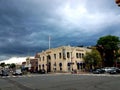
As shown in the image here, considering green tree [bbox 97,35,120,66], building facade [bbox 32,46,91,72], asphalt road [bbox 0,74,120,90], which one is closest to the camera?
asphalt road [bbox 0,74,120,90]

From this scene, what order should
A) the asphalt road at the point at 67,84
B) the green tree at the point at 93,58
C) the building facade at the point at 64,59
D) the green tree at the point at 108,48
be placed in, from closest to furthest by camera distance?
1. the asphalt road at the point at 67,84
2. the green tree at the point at 93,58
3. the building facade at the point at 64,59
4. the green tree at the point at 108,48

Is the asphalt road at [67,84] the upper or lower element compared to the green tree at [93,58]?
lower

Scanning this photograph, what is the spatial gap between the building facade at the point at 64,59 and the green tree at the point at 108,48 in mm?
7068

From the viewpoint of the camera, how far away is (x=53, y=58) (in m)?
91.3

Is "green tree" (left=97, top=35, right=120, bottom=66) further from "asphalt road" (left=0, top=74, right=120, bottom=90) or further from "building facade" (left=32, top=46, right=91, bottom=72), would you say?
"asphalt road" (left=0, top=74, right=120, bottom=90)

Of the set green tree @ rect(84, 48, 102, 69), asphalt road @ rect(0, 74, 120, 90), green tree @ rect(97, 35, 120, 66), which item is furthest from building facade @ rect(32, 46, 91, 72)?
asphalt road @ rect(0, 74, 120, 90)

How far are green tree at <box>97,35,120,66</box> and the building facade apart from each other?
7068mm

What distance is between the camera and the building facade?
85438 mm

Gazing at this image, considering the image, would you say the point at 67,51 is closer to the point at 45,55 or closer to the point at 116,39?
the point at 45,55

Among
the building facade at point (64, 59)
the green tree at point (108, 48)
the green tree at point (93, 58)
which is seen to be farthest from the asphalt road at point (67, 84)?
the green tree at point (108, 48)

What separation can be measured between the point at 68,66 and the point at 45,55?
14233mm

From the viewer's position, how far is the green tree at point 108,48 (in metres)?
91.0

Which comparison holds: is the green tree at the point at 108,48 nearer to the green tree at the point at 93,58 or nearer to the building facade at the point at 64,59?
the building facade at the point at 64,59

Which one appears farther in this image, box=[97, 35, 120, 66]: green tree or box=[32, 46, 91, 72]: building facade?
box=[97, 35, 120, 66]: green tree
